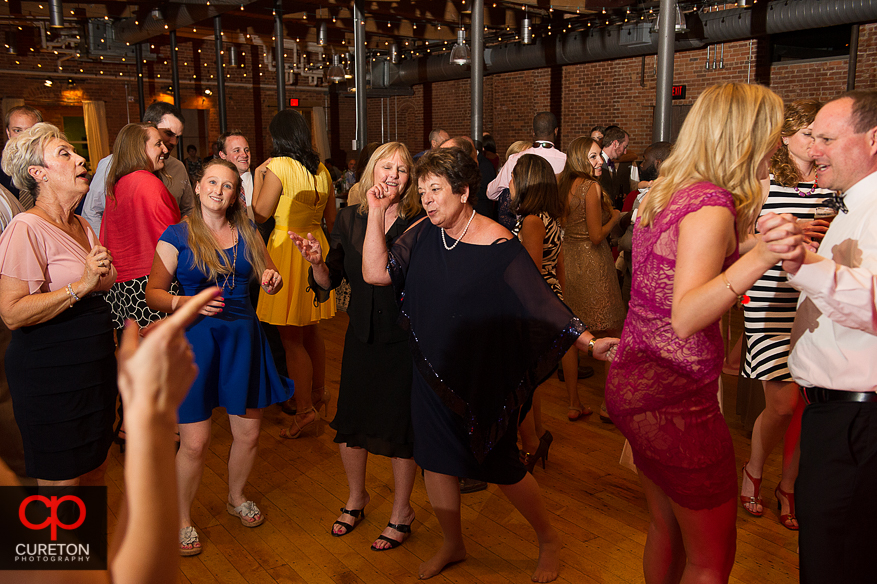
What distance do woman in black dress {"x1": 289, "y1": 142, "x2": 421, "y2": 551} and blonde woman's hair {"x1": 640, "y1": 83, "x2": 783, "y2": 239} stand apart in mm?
1235

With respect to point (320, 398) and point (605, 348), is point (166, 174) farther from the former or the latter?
point (605, 348)

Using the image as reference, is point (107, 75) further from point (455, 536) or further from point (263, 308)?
point (455, 536)

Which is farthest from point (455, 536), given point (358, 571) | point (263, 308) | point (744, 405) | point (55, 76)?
point (55, 76)

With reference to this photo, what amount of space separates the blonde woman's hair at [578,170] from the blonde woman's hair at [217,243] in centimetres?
205

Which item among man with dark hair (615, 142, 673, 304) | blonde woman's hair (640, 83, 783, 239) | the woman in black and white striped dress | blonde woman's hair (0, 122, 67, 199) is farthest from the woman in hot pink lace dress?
man with dark hair (615, 142, 673, 304)

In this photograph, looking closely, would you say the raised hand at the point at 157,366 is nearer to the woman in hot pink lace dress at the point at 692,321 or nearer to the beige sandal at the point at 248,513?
the woman in hot pink lace dress at the point at 692,321

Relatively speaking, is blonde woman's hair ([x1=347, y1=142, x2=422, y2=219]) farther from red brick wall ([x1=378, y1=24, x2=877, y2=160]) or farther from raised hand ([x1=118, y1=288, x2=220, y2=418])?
red brick wall ([x1=378, y1=24, x2=877, y2=160])

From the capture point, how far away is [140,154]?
3215 mm

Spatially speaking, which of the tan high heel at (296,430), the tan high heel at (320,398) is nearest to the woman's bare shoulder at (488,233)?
the tan high heel at (296,430)

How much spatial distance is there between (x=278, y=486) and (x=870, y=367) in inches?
101

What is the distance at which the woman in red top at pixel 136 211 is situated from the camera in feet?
10.3

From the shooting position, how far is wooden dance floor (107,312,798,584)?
2488mm

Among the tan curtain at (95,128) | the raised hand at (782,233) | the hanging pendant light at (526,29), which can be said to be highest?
the hanging pendant light at (526,29)

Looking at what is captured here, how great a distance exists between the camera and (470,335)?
2.19m
